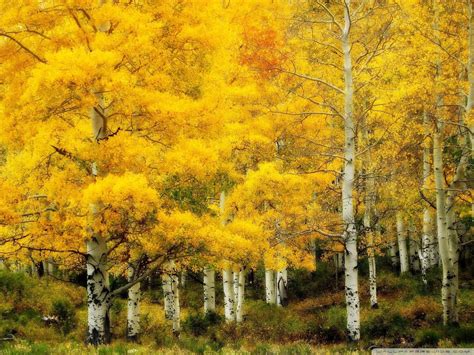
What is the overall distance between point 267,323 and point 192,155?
401 inches

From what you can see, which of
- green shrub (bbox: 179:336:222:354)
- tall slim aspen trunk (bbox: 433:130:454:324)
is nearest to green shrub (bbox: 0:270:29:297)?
green shrub (bbox: 179:336:222:354)

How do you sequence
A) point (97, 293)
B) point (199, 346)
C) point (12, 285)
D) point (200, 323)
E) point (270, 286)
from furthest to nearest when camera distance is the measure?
point (270, 286)
point (12, 285)
point (200, 323)
point (199, 346)
point (97, 293)

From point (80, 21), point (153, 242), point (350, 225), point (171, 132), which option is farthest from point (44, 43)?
point (350, 225)

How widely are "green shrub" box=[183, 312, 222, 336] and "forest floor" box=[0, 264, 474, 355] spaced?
0.03 meters

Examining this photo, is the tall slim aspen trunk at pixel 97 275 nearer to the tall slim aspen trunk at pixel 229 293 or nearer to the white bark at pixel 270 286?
the tall slim aspen trunk at pixel 229 293

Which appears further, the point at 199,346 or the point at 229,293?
the point at 229,293

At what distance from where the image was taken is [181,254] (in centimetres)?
1023

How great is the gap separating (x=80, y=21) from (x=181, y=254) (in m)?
5.20

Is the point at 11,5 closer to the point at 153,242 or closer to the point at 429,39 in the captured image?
the point at 153,242

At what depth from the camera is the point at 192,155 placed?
9.43m

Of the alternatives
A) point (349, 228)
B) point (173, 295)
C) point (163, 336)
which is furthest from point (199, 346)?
point (173, 295)

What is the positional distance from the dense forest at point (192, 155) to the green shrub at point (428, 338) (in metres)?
0.04

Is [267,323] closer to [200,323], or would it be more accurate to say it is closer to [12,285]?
[200,323]

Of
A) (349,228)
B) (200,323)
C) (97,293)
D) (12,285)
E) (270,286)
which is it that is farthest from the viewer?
(270,286)
